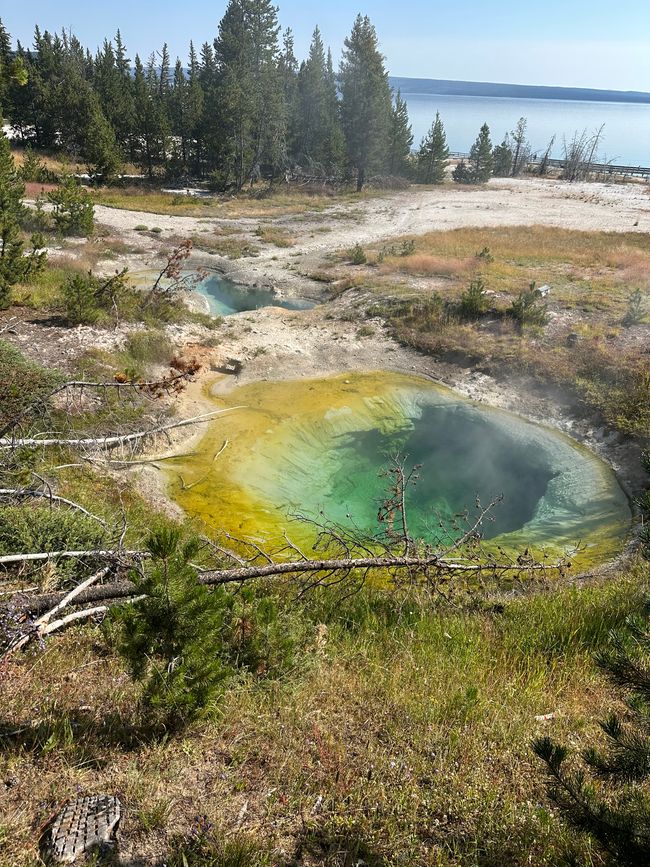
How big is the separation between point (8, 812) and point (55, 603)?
1795 mm

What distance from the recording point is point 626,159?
149 metres

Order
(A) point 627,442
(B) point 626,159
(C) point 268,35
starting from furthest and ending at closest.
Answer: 1. (B) point 626,159
2. (C) point 268,35
3. (A) point 627,442

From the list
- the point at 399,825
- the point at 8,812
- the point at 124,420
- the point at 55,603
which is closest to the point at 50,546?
the point at 55,603

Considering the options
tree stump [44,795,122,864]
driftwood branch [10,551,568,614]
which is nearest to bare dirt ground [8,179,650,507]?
driftwood branch [10,551,568,614]

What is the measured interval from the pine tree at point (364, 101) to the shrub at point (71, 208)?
3579 centimetres

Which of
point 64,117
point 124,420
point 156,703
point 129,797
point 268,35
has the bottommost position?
point 124,420

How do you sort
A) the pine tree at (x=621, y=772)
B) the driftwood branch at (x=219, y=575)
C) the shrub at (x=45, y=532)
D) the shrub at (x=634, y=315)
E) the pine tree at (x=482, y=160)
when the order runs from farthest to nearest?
1. the pine tree at (x=482, y=160)
2. the shrub at (x=634, y=315)
3. the shrub at (x=45, y=532)
4. the driftwood branch at (x=219, y=575)
5. the pine tree at (x=621, y=772)

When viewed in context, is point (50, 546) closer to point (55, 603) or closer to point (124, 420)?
point (55, 603)

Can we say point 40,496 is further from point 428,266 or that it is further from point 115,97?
point 115,97

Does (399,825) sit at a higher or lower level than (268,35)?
lower

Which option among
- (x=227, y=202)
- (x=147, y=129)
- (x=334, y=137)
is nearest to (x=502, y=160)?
(x=334, y=137)

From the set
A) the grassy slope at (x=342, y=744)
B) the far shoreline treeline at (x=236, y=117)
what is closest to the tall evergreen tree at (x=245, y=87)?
the far shoreline treeline at (x=236, y=117)

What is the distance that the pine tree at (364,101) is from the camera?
52.6 meters

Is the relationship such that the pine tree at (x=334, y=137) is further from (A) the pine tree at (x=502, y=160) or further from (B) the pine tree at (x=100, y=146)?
(A) the pine tree at (x=502, y=160)
